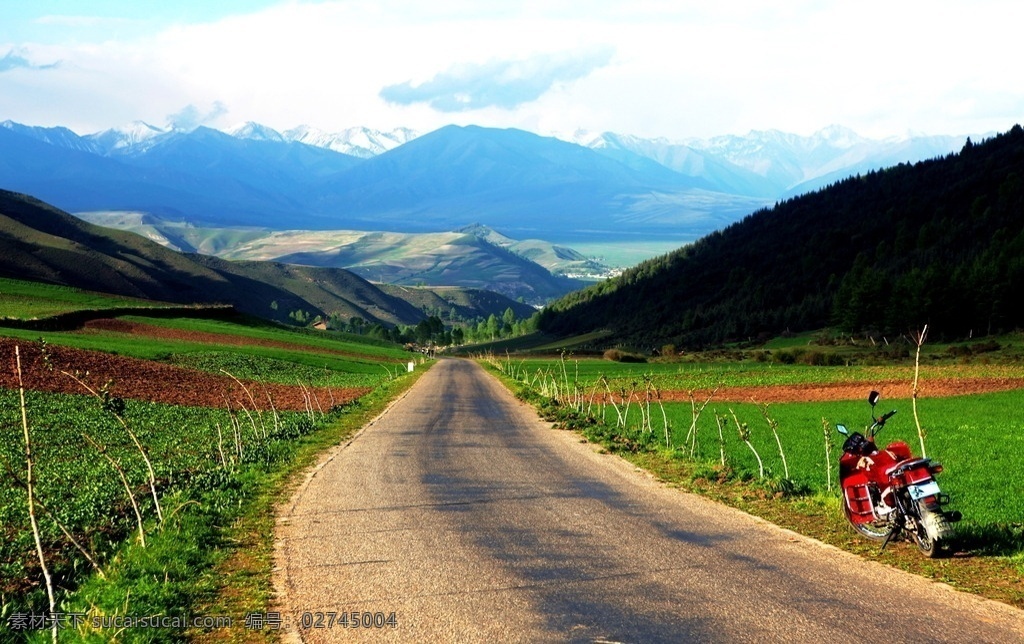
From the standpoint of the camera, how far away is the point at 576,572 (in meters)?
12.8

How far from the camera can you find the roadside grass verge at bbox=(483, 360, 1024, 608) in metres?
13.3

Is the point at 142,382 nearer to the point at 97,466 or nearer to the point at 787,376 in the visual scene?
the point at 97,466

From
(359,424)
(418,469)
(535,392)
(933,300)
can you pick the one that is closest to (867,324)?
(933,300)

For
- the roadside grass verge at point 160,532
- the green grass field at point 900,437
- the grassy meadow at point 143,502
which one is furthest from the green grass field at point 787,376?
the roadside grass verge at point 160,532

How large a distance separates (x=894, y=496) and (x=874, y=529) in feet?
3.74

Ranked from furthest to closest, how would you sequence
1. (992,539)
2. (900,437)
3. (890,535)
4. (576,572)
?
(900,437), (992,539), (890,535), (576,572)

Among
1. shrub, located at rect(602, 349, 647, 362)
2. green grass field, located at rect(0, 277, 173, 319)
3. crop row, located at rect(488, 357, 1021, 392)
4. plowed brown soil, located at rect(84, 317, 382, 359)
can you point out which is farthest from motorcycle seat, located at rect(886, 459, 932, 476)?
shrub, located at rect(602, 349, 647, 362)

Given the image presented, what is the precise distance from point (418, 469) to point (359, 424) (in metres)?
14.5

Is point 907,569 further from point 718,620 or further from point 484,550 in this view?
point 484,550

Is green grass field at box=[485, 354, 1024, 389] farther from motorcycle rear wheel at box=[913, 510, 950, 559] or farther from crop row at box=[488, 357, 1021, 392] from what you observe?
motorcycle rear wheel at box=[913, 510, 950, 559]

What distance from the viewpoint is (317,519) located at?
682 inches


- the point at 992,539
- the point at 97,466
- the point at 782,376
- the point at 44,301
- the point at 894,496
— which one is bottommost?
the point at 97,466

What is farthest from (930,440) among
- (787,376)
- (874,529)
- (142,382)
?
(787,376)

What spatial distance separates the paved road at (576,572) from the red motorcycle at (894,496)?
3.12ft
